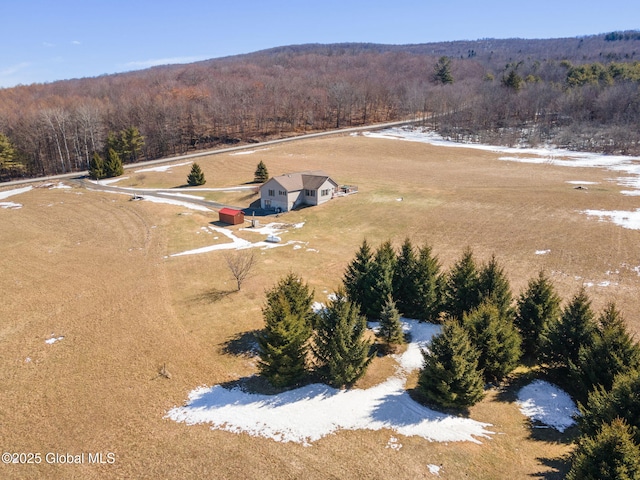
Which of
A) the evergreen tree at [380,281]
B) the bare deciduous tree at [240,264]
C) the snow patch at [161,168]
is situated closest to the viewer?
the evergreen tree at [380,281]

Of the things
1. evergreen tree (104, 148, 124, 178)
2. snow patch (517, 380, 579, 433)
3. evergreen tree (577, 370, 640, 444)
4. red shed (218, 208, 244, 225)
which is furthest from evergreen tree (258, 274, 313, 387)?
evergreen tree (104, 148, 124, 178)

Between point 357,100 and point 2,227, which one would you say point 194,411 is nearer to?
point 2,227

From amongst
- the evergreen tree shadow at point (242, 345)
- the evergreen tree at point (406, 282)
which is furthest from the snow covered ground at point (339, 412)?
the evergreen tree at point (406, 282)

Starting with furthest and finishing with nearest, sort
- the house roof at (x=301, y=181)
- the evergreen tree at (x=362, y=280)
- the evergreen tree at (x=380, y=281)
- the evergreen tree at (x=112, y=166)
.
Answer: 1. the evergreen tree at (x=112, y=166)
2. the house roof at (x=301, y=181)
3. the evergreen tree at (x=362, y=280)
4. the evergreen tree at (x=380, y=281)

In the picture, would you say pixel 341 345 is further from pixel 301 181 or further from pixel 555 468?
pixel 301 181

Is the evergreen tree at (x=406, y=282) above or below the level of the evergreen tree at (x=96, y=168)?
below

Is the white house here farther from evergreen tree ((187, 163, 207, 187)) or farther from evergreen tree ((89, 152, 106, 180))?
evergreen tree ((89, 152, 106, 180))

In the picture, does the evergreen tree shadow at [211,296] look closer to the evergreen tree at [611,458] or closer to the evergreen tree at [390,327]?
the evergreen tree at [390,327]
